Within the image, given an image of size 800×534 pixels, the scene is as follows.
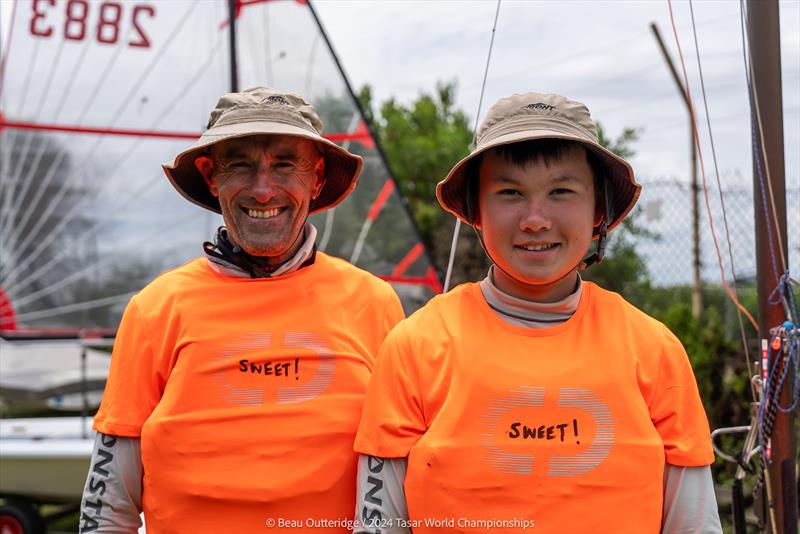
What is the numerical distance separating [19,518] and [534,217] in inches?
161

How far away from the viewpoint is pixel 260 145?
5.45 feet

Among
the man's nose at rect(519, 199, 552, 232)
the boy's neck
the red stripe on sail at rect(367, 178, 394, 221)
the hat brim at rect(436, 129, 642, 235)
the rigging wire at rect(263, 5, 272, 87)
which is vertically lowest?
the boy's neck

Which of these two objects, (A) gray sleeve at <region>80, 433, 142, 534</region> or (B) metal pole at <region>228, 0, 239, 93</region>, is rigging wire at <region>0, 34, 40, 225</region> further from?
(A) gray sleeve at <region>80, 433, 142, 534</region>

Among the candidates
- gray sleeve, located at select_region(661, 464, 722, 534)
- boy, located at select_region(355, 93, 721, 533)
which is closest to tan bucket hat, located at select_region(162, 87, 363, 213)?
boy, located at select_region(355, 93, 721, 533)

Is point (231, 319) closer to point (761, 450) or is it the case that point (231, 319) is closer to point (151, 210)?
point (761, 450)

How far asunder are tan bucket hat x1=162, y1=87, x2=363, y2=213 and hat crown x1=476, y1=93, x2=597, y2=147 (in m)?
0.38

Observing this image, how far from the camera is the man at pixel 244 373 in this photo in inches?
63.1

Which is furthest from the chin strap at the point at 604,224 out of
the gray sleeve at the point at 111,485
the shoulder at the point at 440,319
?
the gray sleeve at the point at 111,485

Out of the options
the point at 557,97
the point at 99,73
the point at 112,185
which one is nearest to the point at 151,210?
the point at 112,185

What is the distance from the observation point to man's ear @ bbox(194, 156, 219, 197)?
176 centimetres

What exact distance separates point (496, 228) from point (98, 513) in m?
0.92

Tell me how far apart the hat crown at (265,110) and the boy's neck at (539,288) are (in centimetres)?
52

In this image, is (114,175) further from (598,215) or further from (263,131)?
(598,215)

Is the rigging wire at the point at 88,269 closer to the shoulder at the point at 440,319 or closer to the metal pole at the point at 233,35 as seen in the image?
the metal pole at the point at 233,35
